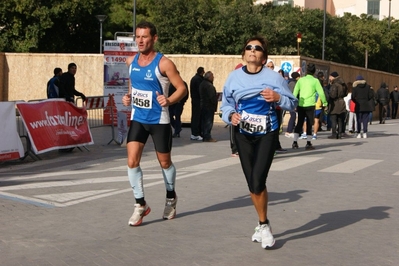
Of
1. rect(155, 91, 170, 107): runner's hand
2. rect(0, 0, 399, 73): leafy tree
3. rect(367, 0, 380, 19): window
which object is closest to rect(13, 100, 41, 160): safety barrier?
rect(155, 91, 170, 107): runner's hand

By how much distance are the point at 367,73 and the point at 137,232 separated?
34058 mm

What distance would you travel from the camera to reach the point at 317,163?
14781mm

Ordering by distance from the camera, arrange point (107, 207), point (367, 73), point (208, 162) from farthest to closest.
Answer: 1. point (367, 73)
2. point (208, 162)
3. point (107, 207)

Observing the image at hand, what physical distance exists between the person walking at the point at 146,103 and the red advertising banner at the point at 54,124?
692 cm

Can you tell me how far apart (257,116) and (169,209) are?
1.79m

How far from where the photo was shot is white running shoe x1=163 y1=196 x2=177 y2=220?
851 centimetres

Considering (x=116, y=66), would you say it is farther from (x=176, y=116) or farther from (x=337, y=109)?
(x=337, y=109)

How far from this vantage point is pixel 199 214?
8922 millimetres

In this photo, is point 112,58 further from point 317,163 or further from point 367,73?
point 367,73

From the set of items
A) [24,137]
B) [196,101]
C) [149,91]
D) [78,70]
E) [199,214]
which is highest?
[78,70]

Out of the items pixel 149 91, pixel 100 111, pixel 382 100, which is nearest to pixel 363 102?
pixel 100 111

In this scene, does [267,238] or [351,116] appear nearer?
[267,238]

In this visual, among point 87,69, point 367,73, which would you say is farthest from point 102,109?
point 367,73

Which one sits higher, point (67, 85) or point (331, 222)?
point (67, 85)
